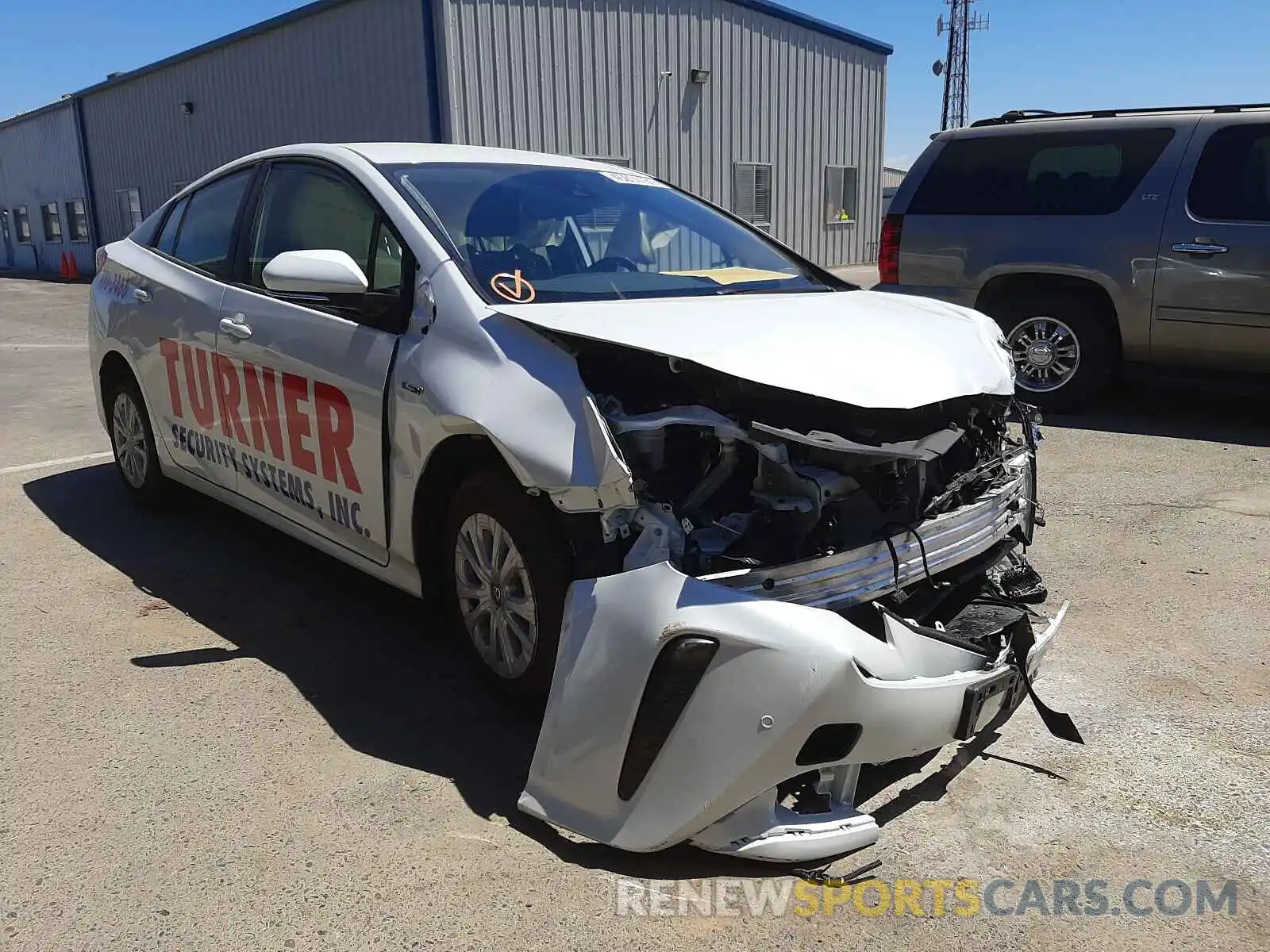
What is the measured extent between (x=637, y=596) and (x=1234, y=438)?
18.4ft

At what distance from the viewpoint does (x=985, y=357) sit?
10.4 ft

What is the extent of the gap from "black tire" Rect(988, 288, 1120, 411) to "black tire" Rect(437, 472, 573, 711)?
17.2 ft

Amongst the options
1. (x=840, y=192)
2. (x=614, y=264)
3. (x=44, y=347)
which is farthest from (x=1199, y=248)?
(x=840, y=192)

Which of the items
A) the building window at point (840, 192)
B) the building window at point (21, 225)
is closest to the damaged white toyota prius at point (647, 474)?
the building window at point (840, 192)

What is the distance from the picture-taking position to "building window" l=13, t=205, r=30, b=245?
33.2 metres

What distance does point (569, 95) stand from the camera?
1653cm

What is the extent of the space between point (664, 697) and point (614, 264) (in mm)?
1758

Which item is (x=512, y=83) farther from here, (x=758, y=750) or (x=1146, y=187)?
(x=758, y=750)

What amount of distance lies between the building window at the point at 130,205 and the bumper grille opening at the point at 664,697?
26.0 metres

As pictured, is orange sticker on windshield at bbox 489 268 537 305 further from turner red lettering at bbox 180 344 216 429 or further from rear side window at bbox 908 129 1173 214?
rear side window at bbox 908 129 1173 214

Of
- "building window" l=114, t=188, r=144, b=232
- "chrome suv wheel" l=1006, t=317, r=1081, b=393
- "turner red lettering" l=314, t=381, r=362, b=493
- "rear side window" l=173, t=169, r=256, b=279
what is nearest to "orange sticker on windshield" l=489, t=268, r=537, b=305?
"turner red lettering" l=314, t=381, r=362, b=493

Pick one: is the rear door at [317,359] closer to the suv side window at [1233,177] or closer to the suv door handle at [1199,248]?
the suv door handle at [1199,248]

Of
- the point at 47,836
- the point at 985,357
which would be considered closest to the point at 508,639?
the point at 47,836

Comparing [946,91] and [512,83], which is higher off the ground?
[946,91]
